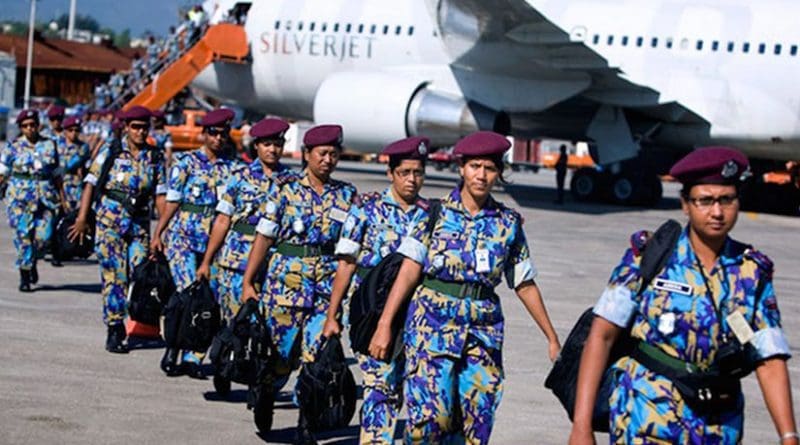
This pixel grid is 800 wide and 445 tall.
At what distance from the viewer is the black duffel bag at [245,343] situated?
8438mm

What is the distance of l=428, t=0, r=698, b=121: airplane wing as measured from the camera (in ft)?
85.5

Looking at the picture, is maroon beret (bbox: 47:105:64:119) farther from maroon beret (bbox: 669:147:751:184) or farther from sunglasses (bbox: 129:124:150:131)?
maroon beret (bbox: 669:147:751:184)

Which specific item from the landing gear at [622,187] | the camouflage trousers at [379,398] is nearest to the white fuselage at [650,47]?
the landing gear at [622,187]

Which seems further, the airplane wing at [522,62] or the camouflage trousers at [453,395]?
the airplane wing at [522,62]

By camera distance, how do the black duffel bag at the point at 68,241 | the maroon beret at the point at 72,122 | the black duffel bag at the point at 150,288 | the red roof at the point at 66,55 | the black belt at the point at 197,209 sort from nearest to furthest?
the black belt at the point at 197,209 → the black duffel bag at the point at 150,288 → the black duffel bag at the point at 68,241 → the maroon beret at the point at 72,122 → the red roof at the point at 66,55

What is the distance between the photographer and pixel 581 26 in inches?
1107

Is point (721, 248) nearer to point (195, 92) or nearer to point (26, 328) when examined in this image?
point (26, 328)

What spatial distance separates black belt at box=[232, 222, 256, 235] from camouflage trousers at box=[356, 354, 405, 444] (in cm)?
242

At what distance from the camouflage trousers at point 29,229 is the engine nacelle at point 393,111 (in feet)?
44.8

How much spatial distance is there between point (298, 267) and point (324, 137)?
2.64 feet

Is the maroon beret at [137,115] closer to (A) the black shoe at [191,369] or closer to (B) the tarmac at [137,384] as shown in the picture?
(B) the tarmac at [137,384]

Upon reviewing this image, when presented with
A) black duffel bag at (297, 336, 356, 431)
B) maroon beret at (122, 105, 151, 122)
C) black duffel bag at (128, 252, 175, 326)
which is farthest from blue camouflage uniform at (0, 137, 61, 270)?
black duffel bag at (297, 336, 356, 431)

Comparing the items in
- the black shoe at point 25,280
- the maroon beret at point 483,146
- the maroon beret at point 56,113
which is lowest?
the black shoe at point 25,280

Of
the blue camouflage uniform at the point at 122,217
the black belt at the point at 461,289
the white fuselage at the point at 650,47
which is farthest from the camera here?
the white fuselage at the point at 650,47
